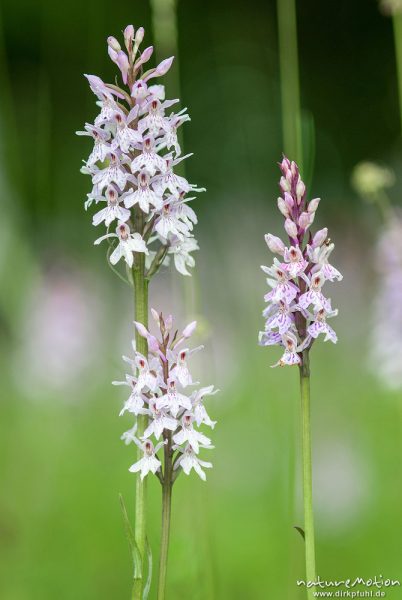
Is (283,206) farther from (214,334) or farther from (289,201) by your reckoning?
(214,334)

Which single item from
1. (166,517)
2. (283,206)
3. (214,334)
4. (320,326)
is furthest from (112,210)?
(214,334)

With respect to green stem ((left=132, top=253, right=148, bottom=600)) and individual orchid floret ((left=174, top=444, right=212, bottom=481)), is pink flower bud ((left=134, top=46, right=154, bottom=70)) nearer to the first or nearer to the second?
green stem ((left=132, top=253, right=148, bottom=600))

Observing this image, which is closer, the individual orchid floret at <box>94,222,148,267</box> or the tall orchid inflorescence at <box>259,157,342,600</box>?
the tall orchid inflorescence at <box>259,157,342,600</box>

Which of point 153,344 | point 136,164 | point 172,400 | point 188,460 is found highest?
point 136,164

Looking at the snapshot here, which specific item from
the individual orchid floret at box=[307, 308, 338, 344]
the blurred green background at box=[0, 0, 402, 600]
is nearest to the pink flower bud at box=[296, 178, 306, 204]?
the individual orchid floret at box=[307, 308, 338, 344]


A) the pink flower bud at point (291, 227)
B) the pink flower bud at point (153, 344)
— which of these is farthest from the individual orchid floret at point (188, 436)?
the pink flower bud at point (291, 227)

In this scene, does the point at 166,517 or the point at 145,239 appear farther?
the point at 145,239
